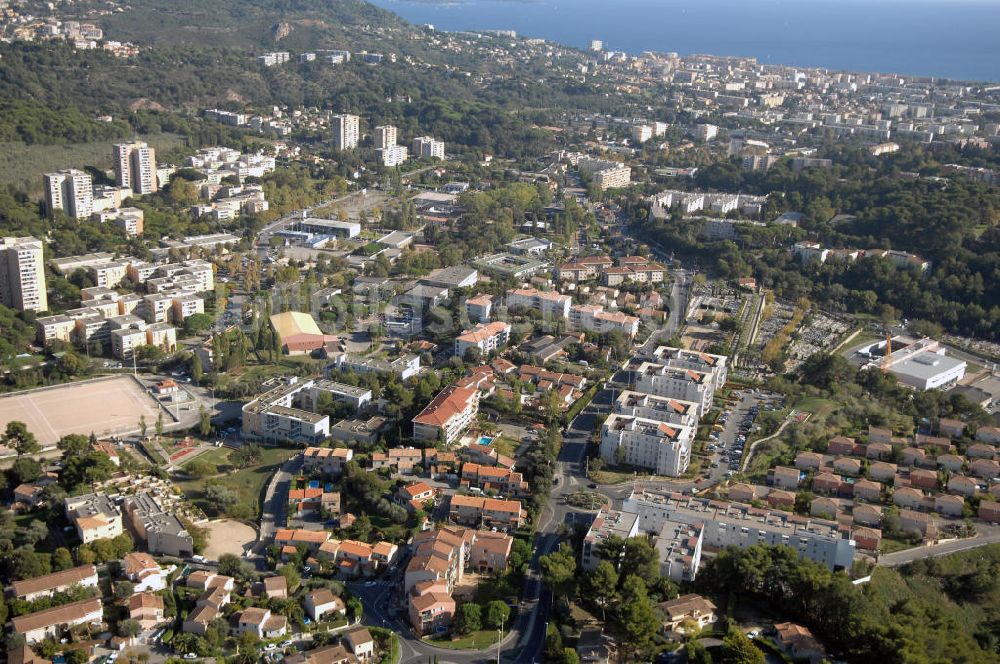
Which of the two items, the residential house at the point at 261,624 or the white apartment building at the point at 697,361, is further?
the white apartment building at the point at 697,361

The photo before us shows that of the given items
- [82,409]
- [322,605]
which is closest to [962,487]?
[322,605]

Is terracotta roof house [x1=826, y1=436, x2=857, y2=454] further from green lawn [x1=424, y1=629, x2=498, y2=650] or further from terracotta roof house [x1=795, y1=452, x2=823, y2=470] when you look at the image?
green lawn [x1=424, y1=629, x2=498, y2=650]

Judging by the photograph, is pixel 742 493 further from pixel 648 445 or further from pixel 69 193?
pixel 69 193

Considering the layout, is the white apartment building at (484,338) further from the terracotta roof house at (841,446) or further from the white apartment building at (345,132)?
the white apartment building at (345,132)

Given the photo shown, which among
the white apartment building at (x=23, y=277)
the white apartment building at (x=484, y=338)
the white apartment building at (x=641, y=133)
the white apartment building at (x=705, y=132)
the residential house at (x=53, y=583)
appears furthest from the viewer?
the white apartment building at (x=705, y=132)

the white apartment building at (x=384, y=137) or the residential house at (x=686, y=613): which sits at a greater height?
the white apartment building at (x=384, y=137)

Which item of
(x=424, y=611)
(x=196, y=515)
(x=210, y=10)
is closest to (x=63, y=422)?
(x=196, y=515)

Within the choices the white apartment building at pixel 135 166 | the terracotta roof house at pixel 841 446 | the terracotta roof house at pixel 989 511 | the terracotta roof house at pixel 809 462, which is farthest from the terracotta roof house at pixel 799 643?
the white apartment building at pixel 135 166
